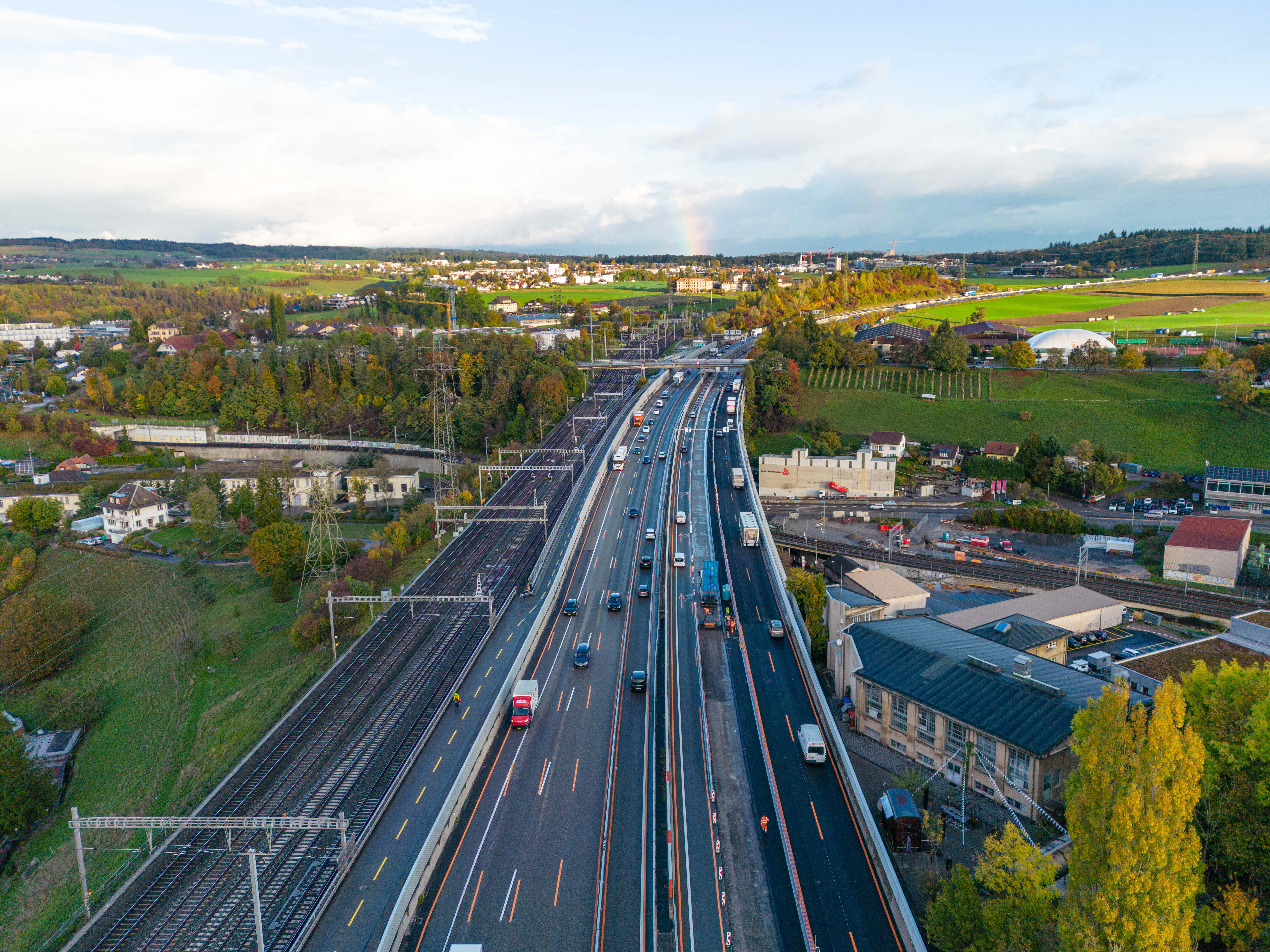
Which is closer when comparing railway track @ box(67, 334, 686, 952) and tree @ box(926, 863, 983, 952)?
tree @ box(926, 863, 983, 952)

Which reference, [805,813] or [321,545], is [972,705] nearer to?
[805,813]

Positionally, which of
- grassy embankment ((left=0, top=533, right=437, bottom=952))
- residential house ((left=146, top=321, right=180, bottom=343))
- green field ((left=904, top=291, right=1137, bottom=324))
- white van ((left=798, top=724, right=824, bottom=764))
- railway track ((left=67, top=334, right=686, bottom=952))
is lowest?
grassy embankment ((left=0, top=533, right=437, bottom=952))

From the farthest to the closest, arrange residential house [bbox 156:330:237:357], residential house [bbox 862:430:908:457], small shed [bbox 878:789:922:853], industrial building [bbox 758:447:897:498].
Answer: residential house [bbox 156:330:237:357]
residential house [bbox 862:430:908:457]
industrial building [bbox 758:447:897:498]
small shed [bbox 878:789:922:853]

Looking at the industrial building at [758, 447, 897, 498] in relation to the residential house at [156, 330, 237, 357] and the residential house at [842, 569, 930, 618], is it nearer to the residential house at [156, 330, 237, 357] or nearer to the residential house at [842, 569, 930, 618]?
the residential house at [842, 569, 930, 618]

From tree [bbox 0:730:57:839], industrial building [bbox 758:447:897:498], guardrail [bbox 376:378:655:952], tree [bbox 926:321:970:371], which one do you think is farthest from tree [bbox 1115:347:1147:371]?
tree [bbox 0:730:57:839]

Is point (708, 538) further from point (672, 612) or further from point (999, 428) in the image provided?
point (999, 428)

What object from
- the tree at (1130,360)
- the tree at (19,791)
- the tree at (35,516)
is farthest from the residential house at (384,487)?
the tree at (1130,360)
